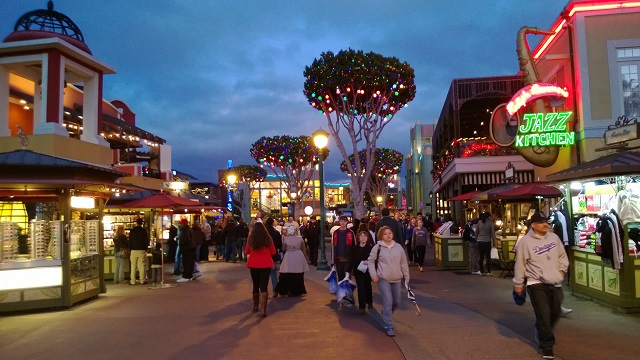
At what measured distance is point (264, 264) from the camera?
9.57 m

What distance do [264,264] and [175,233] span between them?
10205 mm

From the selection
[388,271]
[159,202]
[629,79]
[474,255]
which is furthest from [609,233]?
[159,202]

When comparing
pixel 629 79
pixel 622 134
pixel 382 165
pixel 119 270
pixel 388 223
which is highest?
pixel 382 165

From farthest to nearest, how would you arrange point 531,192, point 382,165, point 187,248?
point 382,165 → point 187,248 → point 531,192

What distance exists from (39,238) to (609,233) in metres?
10.3

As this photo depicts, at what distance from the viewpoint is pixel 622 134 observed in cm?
1174

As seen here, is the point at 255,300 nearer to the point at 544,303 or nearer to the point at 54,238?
the point at 54,238

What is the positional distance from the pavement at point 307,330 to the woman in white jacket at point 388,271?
1.33 feet

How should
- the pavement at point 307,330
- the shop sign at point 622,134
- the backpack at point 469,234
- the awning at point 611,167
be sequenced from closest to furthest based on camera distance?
the pavement at point 307,330
the awning at point 611,167
the shop sign at point 622,134
the backpack at point 469,234

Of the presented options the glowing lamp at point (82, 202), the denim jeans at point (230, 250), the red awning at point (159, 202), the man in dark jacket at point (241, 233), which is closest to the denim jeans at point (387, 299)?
the glowing lamp at point (82, 202)

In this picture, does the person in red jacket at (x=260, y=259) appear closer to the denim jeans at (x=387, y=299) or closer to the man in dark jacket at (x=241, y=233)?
the denim jeans at (x=387, y=299)

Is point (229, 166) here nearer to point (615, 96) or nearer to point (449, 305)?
point (615, 96)

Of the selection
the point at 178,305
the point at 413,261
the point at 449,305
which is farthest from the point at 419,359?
the point at 413,261

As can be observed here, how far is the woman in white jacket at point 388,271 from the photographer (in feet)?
25.6
